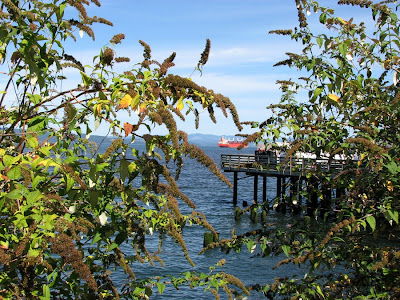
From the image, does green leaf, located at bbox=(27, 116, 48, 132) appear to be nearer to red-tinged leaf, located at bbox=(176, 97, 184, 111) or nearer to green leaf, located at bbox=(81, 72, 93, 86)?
green leaf, located at bbox=(81, 72, 93, 86)

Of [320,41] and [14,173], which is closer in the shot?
[14,173]

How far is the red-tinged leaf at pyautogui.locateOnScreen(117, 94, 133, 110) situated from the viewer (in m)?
2.87

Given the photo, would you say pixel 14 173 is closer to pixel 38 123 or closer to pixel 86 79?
pixel 86 79

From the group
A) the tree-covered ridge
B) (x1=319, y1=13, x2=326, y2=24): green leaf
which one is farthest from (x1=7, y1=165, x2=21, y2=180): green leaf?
(x1=319, y1=13, x2=326, y2=24): green leaf

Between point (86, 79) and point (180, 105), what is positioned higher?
point (86, 79)

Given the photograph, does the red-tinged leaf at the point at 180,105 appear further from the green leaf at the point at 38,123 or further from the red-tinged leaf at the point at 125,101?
the green leaf at the point at 38,123

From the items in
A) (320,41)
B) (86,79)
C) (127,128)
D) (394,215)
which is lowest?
(394,215)

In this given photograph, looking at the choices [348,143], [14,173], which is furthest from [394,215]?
[14,173]

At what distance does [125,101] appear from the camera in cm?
289

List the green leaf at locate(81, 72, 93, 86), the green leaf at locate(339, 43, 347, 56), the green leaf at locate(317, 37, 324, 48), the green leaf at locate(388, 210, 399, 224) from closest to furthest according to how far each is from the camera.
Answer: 1. the green leaf at locate(81, 72, 93, 86)
2. the green leaf at locate(388, 210, 399, 224)
3. the green leaf at locate(339, 43, 347, 56)
4. the green leaf at locate(317, 37, 324, 48)

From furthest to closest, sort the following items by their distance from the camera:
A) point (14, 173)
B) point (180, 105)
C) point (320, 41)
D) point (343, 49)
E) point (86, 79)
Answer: point (320, 41)
point (343, 49)
point (180, 105)
point (86, 79)
point (14, 173)

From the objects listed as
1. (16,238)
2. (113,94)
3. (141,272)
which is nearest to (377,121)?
(113,94)

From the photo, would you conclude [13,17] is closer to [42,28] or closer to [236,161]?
[42,28]

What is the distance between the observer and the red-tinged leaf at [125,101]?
113 inches
